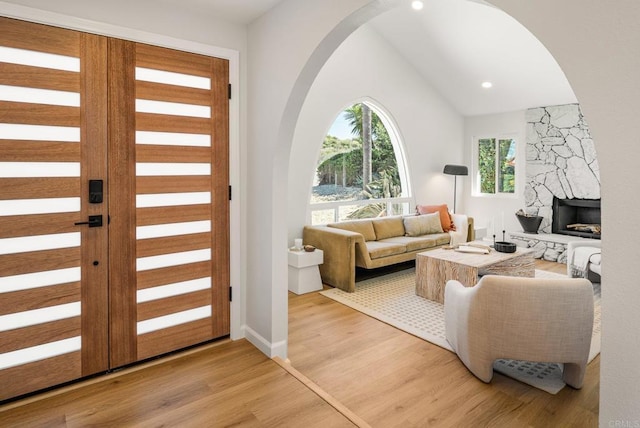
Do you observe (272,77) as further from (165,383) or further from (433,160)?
(433,160)

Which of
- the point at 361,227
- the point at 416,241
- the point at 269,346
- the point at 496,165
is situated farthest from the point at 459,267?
the point at 496,165

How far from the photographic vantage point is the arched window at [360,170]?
5.91 metres

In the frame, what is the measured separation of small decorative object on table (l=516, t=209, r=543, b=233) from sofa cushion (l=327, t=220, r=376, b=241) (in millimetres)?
3030

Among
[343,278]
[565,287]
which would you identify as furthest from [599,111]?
[343,278]

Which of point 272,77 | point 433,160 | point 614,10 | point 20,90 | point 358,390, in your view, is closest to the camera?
point 614,10

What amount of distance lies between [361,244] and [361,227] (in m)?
0.75

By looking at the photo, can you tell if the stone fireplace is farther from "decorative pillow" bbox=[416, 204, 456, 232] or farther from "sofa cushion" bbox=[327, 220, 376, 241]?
"sofa cushion" bbox=[327, 220, 376, 241]

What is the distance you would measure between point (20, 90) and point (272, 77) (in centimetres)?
157

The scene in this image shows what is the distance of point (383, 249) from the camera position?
195 inches

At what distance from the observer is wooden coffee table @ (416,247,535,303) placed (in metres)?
4.05

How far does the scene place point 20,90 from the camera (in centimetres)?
227

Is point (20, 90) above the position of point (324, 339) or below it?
above

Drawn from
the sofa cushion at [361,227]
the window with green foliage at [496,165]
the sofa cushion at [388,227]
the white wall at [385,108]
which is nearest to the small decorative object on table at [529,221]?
the window with green foliage at [496,165]

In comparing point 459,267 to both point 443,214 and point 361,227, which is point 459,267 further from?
point 443,214
